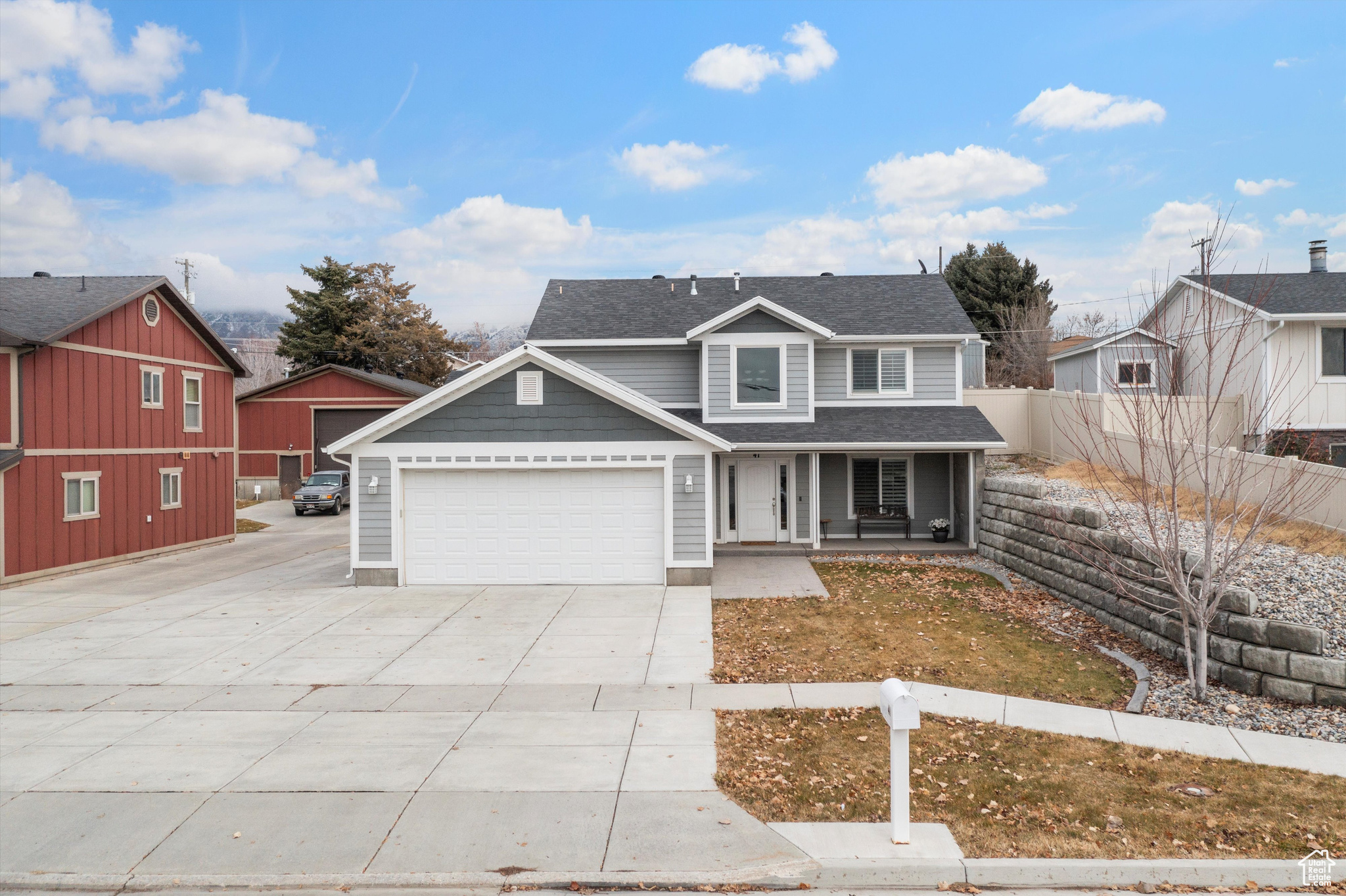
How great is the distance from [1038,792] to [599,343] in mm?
15332

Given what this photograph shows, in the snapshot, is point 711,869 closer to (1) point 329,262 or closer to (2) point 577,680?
(2) point 577,680

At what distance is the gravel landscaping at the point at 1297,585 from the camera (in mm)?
8141

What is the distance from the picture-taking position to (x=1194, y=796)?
19.7 feet

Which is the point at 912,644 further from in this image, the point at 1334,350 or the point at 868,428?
the point at 1334,350

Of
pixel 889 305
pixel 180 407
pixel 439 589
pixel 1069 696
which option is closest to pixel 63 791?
pixel 439 589

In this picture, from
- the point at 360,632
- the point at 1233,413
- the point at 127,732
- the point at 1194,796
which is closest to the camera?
the point at 1194,796

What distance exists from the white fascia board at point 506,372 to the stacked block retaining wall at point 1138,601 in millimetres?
6235

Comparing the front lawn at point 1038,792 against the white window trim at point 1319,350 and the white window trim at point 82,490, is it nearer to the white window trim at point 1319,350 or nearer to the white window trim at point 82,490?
the white window trim at point 82,490

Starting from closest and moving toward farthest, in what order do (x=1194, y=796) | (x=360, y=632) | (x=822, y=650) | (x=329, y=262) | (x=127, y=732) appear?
(x=1194, y=796)
(x=127, y=732)
(x=822, y=650)
(x=360, y=632)
(x=329, y=262)

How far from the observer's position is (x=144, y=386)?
19688 millimetres

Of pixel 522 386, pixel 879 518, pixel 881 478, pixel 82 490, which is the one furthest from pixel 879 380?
pixel 82 490

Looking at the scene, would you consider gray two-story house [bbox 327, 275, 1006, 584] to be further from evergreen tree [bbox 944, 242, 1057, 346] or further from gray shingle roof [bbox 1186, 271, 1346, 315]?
evergreen tree [bbox 944, 242, 1057, 346]

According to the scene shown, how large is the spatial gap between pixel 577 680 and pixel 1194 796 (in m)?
6.21

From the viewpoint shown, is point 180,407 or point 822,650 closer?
point 822,650
